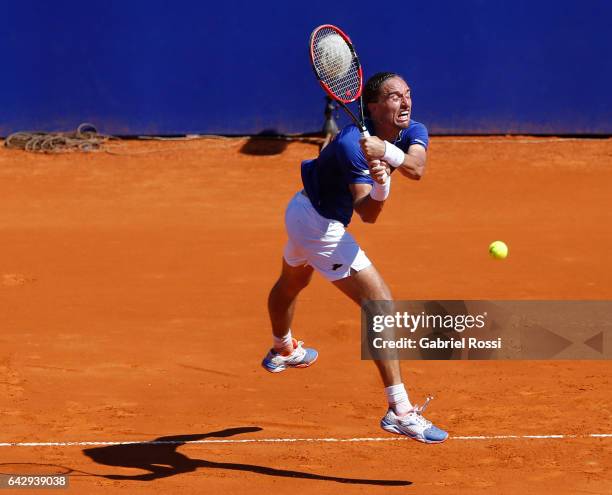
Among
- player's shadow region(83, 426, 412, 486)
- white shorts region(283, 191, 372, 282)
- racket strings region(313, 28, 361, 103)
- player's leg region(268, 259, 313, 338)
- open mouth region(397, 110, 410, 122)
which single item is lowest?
player's shadow region(83, 426, 412, 486)

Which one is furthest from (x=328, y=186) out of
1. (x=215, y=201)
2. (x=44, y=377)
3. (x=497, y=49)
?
(x=497, y=49)

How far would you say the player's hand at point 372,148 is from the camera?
20.3 feet

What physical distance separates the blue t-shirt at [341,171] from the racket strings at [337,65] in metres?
0.49

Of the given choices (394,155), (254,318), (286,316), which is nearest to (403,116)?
(394,155)

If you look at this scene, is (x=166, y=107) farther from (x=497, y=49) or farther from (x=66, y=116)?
(x=497, y=49)

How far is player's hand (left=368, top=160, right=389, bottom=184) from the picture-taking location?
6.21m

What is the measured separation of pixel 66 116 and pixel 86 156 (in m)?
0.86

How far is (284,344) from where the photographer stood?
24.5 feet

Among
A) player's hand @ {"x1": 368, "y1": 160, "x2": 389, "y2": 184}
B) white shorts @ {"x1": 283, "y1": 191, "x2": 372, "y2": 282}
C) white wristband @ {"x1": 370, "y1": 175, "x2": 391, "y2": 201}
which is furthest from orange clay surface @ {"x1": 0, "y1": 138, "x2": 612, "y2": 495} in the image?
player's hand @ {"x1": 368, "y1": 160, "x2": 389, "y2": 184}

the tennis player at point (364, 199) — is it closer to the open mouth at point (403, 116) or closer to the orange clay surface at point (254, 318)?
the open mouth at point (403, 116)

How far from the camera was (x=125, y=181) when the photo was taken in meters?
15.8

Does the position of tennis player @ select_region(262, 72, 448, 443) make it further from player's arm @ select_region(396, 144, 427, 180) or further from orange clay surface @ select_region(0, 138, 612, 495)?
orange clay surface @ select_region(0, 138, 612, 495)

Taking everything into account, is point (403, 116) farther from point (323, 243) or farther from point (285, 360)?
point (285, 360)

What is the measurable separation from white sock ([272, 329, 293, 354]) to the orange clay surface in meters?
0.48
